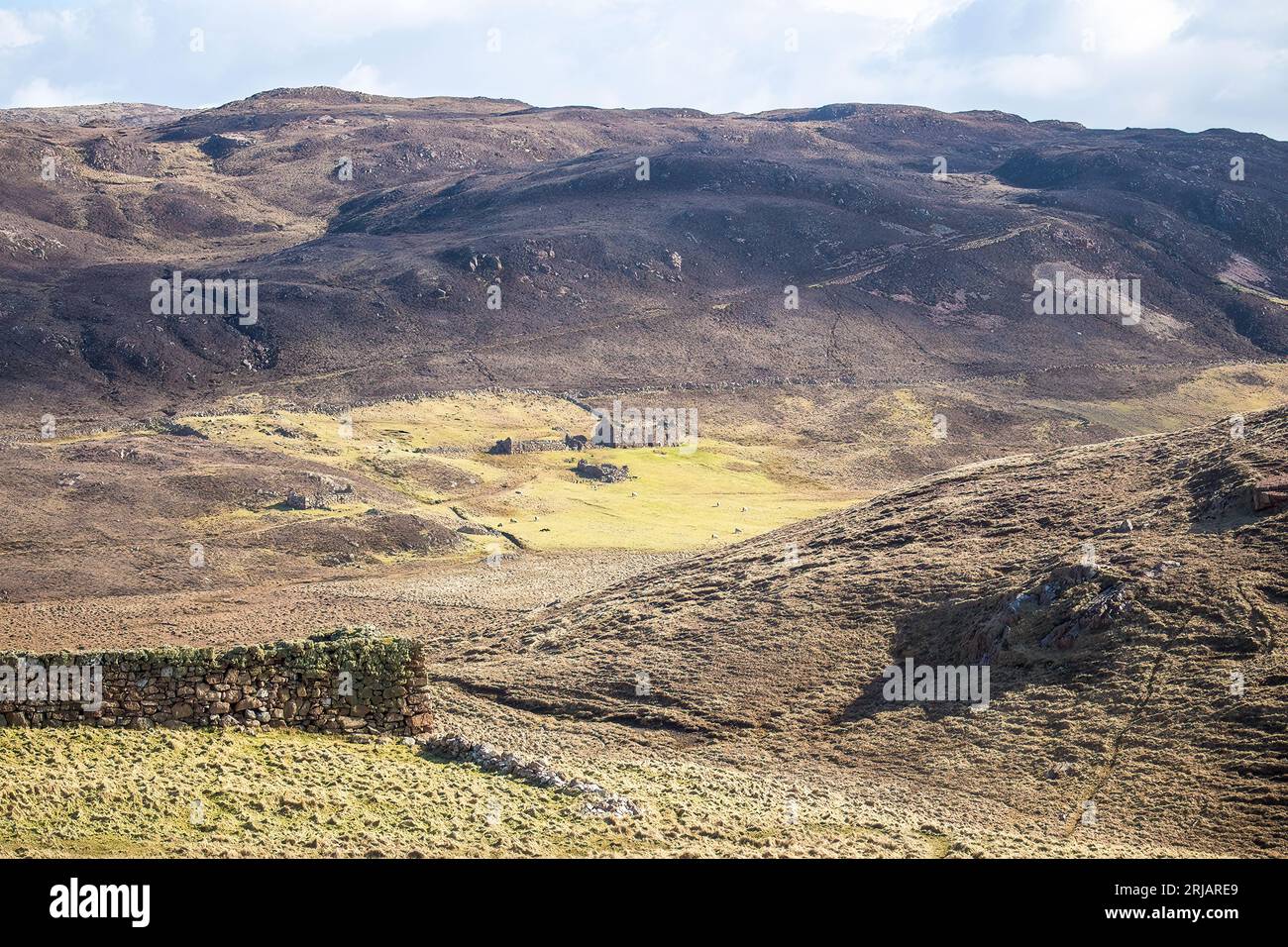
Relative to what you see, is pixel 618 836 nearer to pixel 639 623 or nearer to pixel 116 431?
pixel 639 623

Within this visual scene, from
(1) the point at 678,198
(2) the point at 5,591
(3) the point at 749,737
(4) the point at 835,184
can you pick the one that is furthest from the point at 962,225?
(3) the point at 749,737

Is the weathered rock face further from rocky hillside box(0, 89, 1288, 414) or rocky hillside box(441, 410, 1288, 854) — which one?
rocky hillside box(0, 89, 1288, 414)

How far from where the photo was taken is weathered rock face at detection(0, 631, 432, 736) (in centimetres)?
2008

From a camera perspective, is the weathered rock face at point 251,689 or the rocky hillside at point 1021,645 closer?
the weathered rock face at point 251,689

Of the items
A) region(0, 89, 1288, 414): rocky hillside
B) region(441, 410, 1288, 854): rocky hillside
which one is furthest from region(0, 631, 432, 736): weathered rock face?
region(0, 89, 1288, 414): rocky hillside

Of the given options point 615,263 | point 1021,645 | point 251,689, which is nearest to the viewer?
point 251,689

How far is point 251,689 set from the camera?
21.4m

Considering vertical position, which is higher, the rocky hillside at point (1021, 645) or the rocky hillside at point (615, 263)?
the rocky hillside at point (615, 263)

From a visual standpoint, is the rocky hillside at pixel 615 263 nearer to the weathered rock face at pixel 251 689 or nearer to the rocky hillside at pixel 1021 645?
the rocky hillside at pixel 1021 645

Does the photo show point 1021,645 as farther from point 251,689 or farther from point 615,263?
point 615,263

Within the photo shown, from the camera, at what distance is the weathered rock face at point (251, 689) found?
20.1 m

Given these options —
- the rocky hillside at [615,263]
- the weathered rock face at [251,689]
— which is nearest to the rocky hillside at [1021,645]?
the weathered rock face at [251,689]

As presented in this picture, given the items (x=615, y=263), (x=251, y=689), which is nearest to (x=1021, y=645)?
(x=251, y=689)
